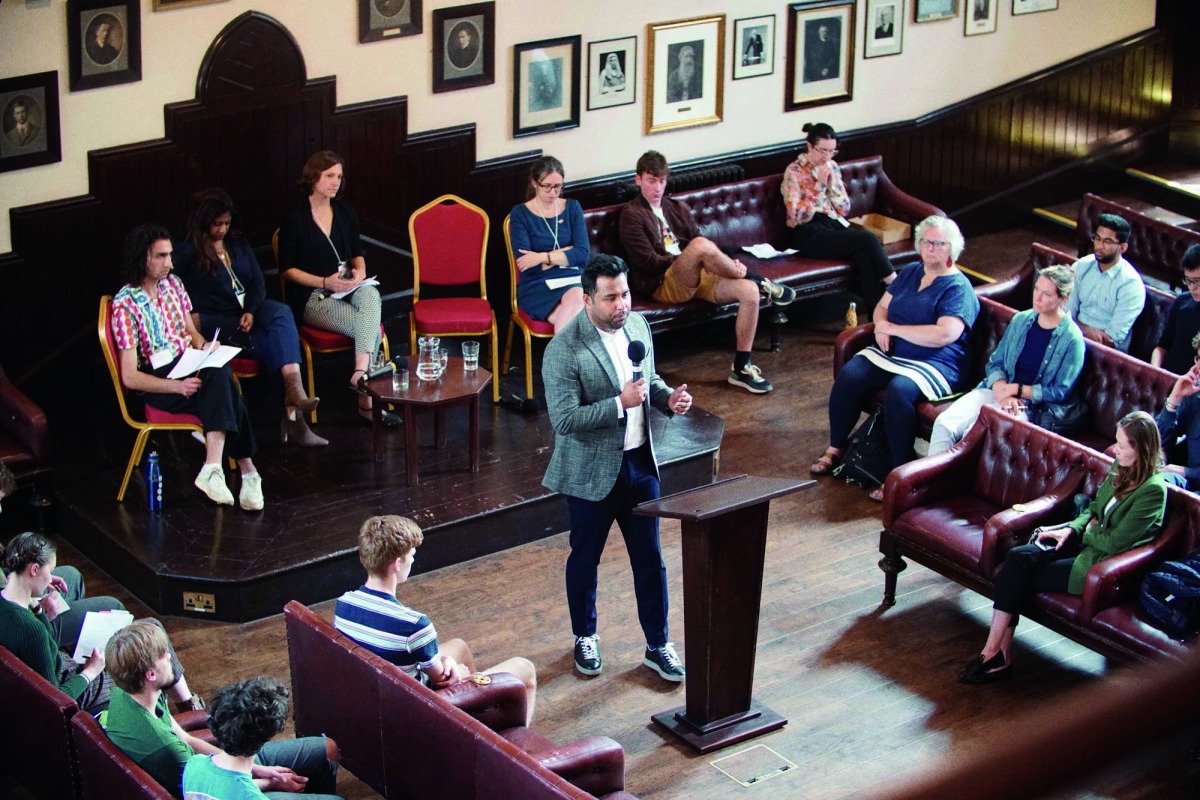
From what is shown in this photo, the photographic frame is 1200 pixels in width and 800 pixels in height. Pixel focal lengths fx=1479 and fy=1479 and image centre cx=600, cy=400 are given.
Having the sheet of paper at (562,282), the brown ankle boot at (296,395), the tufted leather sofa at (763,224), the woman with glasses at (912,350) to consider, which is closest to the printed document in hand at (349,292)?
the brown ankle boot at (296,395)

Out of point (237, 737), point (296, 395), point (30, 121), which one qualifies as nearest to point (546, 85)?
point (296, 395)

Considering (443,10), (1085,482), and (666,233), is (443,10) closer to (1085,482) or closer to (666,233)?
(666,233)

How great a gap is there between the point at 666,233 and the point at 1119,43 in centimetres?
453

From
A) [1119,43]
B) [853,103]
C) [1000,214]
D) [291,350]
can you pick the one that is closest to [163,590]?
[291,350]

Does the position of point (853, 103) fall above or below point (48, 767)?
above

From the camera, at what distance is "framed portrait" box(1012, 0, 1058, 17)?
1033cm

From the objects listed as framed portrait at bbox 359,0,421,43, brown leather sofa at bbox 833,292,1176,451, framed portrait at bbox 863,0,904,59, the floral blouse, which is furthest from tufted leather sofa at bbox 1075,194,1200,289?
framed portrait at bbox 359,0,421,43

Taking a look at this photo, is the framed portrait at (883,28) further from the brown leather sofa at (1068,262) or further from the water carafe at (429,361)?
the water carafe at (429,361)

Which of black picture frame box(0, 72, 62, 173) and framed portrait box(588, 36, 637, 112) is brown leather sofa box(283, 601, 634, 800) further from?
framed portrait box(588, 36, 637, 112)

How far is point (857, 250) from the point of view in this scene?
9.00 metres

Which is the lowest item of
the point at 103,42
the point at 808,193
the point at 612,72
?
the point at 808,193

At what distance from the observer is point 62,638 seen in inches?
191

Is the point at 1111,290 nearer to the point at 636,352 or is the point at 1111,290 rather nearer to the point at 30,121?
the point at 636,352

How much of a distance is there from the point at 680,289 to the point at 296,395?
2.47 metres
